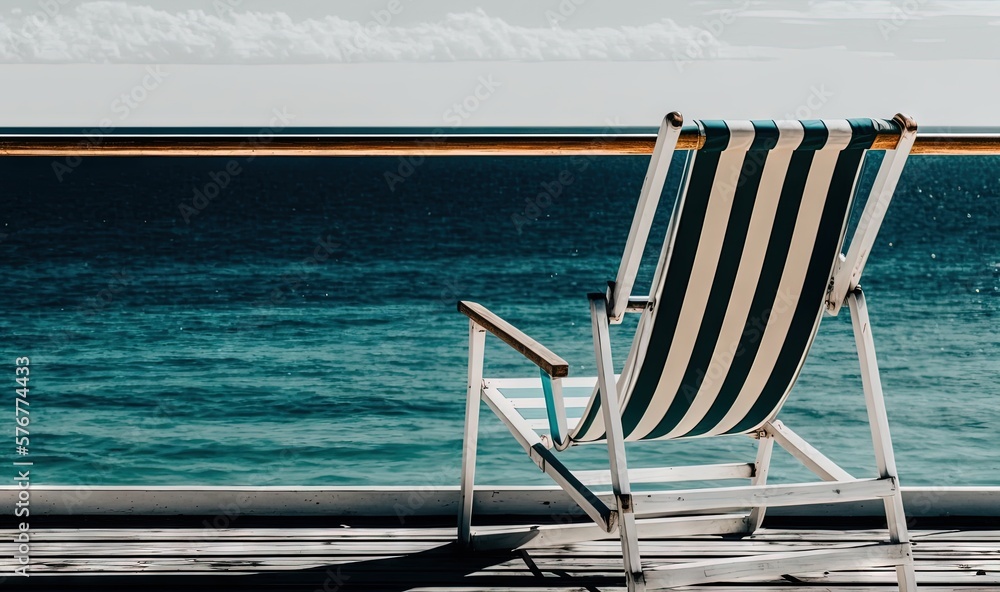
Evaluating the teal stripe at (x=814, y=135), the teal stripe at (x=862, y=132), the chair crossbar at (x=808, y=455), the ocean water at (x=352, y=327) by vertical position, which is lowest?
the chair crossbar at (x=808, y=455)

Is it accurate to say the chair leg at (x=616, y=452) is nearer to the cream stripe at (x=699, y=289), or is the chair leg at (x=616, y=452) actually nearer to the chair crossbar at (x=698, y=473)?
the cream stripe at (x=699, y=289)

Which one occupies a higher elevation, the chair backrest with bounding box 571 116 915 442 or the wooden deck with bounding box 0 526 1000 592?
the chair backrest with bounding box 571 116 915 442

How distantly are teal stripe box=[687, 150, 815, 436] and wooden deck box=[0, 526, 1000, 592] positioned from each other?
1.40 ft

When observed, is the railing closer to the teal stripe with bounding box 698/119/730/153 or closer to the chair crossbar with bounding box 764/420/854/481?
the teal stripe with bounding box 698/119/730/153

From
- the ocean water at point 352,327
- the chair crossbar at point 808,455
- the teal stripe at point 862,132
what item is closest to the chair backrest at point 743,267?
the teal stripe at point 862,132

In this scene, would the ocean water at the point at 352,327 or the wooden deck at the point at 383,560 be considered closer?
the wooden deck at the point at 383,560

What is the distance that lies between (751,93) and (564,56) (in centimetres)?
1071

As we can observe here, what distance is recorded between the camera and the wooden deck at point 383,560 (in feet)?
6.66

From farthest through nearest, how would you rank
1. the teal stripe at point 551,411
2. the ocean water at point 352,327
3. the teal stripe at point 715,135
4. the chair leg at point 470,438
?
the ocean water at point 352,327 < the chair leg at point 470,438 < the teal stripe at point 551,411 < the teal stripe at point 715,135

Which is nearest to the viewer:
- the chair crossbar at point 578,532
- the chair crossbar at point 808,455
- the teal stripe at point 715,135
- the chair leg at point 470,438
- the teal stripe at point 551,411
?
the teal stripe at point 715,135

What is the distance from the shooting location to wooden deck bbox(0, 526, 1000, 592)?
203 cm

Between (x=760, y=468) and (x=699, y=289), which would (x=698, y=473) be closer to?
(x=760, y=468)

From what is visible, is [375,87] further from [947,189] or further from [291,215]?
[947,189]

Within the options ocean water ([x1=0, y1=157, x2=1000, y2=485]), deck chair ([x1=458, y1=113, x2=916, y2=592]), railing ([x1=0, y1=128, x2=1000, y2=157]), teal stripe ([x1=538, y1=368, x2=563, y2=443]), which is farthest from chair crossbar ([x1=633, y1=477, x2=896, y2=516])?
ocean water ([x1=0, y1=157, x2=1000, y2=485])
